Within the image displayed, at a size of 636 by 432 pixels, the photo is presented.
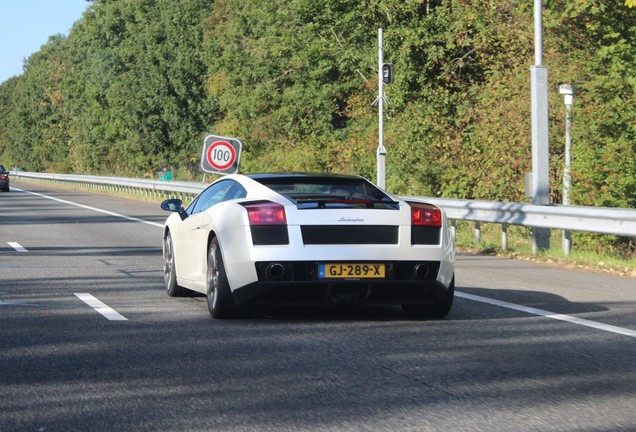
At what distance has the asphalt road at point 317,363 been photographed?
5738mm

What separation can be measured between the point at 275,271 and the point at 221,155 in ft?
52.2

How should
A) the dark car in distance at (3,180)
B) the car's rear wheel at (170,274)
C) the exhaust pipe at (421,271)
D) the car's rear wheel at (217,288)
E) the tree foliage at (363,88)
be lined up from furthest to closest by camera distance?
the dark car in distance at (3,180) < the tree foliage at (363,88) < the car's rear wheel at (170,274) < the car's rear wheel at (217,288) < the exhaust pipe at (421,271)

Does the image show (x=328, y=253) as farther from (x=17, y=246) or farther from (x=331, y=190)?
(x=17, y=246)

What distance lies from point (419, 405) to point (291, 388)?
82 centimetres

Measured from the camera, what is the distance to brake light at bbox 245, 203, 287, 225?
9203mm

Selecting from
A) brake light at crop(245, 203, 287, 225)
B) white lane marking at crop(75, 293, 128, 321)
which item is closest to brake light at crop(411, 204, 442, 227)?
brake light at crop(245, 203, 287, 225)

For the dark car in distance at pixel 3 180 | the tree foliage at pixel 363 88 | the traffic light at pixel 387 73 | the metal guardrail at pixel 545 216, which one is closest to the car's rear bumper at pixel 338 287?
the metal guardrail at pixel 545 216

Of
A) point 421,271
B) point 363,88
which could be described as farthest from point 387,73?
point 421,271

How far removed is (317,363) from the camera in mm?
7398

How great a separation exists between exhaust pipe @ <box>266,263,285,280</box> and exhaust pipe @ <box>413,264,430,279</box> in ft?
3.51

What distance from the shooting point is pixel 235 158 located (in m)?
25.0

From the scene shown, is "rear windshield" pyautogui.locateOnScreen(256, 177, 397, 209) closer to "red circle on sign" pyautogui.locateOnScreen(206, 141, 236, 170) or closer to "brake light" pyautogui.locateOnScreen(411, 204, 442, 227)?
"brake light" pyautogui.locateOnScreen(411, 204, 442, 227)

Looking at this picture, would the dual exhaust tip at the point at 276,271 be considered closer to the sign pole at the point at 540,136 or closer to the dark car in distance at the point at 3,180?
the sign pole at the point at 540,136

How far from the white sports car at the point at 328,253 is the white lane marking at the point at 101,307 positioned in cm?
80
